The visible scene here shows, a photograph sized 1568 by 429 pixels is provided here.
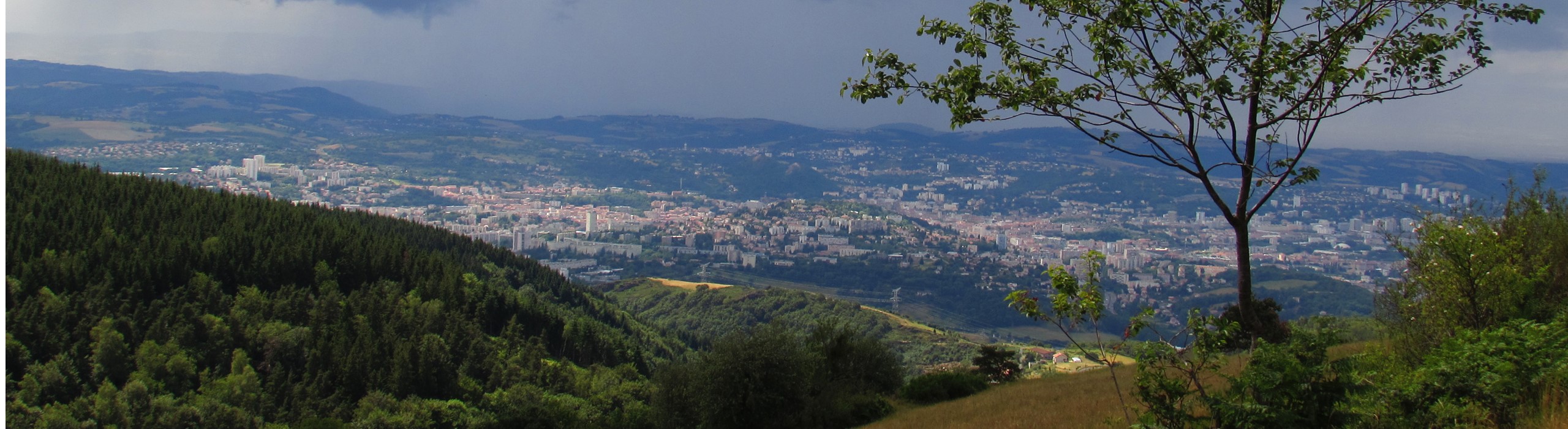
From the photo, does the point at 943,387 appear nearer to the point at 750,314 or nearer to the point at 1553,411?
the point at 1553,411

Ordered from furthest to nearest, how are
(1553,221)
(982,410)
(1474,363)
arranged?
(982,410)
(1553,221)
(1474,363)

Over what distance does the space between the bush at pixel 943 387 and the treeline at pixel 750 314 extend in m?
38.5

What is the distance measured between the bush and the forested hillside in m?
12.5

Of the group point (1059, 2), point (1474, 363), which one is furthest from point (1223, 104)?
point (1474, 363)

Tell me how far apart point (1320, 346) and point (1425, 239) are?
3.49m

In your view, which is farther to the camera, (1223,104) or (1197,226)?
(1197,226)

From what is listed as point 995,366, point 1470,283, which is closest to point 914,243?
point 995,366

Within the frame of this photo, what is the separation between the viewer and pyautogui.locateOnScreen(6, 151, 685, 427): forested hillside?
4150 centimetres

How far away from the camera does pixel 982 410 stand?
54.9 ft

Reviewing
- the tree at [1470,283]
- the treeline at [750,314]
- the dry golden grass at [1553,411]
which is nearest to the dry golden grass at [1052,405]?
the dry golden grass at [1553,411]

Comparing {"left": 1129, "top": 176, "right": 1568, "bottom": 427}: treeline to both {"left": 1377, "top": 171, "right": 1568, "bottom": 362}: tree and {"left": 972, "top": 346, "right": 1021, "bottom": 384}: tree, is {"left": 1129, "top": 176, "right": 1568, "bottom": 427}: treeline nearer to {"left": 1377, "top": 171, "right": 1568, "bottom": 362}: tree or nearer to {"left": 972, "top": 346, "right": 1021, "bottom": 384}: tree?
{"left": 1377, "top": 171, "right": 1568, "bottom": 362}: tree

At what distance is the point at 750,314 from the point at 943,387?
63.4 meters

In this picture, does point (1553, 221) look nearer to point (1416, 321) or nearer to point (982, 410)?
point (1416, 321)

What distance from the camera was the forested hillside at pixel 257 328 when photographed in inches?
1634
